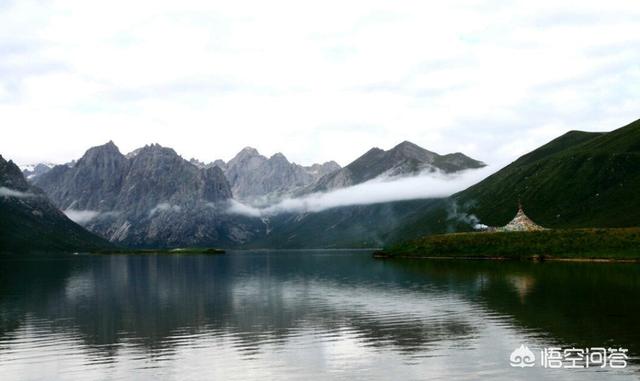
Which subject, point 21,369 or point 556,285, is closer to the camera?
point 21,369

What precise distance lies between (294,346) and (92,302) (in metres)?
53.3

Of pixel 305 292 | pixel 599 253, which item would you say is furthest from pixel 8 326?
pixel 599 253

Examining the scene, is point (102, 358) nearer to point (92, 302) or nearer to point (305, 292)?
point (92, 302)

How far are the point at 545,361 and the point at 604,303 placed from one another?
3850 cm

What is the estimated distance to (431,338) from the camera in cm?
5522

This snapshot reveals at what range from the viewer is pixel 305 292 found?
107m

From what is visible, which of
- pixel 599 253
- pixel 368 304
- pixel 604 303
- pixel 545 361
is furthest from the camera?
pixel 599 253

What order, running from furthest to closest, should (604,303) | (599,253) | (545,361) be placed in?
(599,253)
(604,303)
(545,361)

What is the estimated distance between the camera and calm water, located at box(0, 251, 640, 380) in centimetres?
4369

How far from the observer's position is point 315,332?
60.7 m

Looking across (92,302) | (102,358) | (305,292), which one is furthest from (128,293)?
(102,358)

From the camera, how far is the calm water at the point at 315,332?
4369cm

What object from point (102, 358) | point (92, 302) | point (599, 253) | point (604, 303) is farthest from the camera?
point (599, 253)

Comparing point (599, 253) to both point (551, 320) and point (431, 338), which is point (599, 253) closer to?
point (551, 320)
